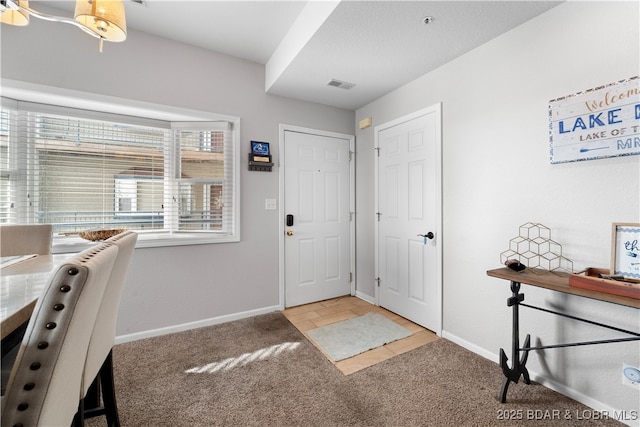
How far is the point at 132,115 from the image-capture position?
252 cm

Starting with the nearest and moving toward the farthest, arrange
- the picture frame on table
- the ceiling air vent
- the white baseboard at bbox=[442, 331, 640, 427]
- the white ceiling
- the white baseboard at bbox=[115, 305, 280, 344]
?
the picture frame on table
the white baseboard at bbox=[442, 331, 640, 427]
the white ceiling
the white baseboard at bbox=[115, 305, 280, 344]
the ceiling air vent

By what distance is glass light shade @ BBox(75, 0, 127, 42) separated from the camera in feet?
4.04

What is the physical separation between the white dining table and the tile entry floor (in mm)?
1766

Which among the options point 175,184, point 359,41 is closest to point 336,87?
point 359,41

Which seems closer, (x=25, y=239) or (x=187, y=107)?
(x=25, y=239)

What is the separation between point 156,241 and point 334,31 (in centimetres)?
227

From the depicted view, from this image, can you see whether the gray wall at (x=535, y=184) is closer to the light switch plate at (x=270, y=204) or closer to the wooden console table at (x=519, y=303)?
the wooden console table at (x=519, y=303)

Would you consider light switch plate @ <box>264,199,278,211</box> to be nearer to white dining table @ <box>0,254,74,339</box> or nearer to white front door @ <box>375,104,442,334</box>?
white front door @ <box>375,104,442,334</box>

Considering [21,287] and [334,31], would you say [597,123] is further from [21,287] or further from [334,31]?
[21,287]

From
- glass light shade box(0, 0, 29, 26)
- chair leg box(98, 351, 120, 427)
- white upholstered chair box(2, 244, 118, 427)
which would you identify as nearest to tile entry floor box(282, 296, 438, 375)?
chair leg box(98, 351, 120, 427)

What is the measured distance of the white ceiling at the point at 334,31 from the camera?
1791mm

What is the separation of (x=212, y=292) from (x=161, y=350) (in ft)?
2.09

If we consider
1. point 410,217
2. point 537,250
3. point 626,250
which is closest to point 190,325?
point 410,217

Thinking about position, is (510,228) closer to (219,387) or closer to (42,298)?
(219,387)
